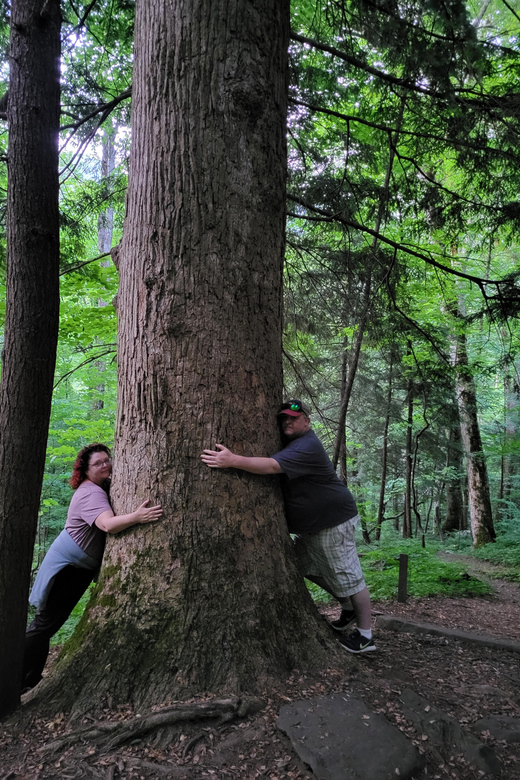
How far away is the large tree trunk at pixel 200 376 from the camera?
8.57 feet

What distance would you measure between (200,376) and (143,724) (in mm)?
1751

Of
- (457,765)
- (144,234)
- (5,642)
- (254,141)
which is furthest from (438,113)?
(5,642)

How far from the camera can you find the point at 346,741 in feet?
7.33

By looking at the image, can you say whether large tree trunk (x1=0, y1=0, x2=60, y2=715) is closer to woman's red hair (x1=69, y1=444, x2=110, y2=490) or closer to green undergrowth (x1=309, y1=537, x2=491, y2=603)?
woman's red hair (x1=69, y1=444, x2=110, y2=490)

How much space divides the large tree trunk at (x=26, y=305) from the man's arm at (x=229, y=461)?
1043 millimetres

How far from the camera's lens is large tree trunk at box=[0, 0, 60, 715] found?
2.81 metres

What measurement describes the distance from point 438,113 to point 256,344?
413cm

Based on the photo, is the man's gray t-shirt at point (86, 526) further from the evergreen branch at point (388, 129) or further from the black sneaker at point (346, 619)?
the evergreen branch at point (388, 129)

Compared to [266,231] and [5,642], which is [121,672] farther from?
[266,231]

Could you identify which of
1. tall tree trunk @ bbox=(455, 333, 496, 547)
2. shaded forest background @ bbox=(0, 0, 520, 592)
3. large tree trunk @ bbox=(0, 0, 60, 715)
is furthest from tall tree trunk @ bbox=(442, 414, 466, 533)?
large tree trunk @ bbox=(0, 0, 60, 715)

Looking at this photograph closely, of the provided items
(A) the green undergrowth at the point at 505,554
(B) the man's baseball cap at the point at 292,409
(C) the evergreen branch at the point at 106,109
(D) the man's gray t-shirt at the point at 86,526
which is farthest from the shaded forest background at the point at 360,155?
(A) the green undergrowth at the point at 505,554

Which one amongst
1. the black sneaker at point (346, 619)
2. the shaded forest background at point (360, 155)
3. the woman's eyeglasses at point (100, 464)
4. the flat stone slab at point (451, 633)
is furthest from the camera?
the shaded forest background at point (360, 155)

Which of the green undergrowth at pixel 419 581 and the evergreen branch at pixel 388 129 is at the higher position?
the evergreen branch at pixel 388 129

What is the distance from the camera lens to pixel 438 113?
5.37 m
